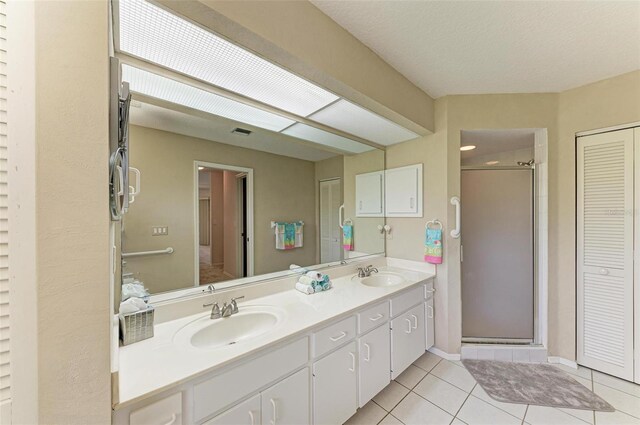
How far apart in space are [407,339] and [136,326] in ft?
6.07

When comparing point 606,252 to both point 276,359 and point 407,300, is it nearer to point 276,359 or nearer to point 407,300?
point 407,300

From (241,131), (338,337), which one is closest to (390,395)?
(338,337)

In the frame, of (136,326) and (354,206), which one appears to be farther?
(354,206)

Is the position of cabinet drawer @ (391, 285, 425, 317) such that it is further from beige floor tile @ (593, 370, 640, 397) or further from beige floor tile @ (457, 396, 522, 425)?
beige floor tile @ (593, 370, 640, 397)

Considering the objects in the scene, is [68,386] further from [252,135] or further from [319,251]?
[319,251]

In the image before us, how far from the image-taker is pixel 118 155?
2.60 feet

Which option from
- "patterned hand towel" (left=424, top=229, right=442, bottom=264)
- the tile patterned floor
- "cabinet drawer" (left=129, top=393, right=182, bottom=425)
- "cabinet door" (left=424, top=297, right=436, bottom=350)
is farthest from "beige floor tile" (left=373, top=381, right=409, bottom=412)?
"cabinet drawer" (left=129, top=393, right=182, bottom=425)

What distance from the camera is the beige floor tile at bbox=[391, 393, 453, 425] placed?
1588 mm

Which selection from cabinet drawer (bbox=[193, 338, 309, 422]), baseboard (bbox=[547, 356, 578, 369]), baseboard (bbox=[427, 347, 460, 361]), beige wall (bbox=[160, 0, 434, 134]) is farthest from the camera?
baseboard (bbox=[427, 347, 460, 361])

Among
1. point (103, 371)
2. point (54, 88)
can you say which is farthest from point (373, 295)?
point (54, 88)

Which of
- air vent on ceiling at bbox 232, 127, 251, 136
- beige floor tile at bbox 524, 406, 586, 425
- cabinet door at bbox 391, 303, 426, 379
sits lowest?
beige floor tile at bbox 524, 406, 586, 425

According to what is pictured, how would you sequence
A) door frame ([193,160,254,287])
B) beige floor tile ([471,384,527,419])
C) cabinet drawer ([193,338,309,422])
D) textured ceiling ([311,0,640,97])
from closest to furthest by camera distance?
1. cabinet drawer ([193,338,309,422])
2. textured ceiling ([311,0,640,97])
3. door frame ([193,160,254,287])
4. beige floor tile ([471,384,527,419])

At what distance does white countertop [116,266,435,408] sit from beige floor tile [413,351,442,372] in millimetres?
994

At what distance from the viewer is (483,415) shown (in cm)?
163
